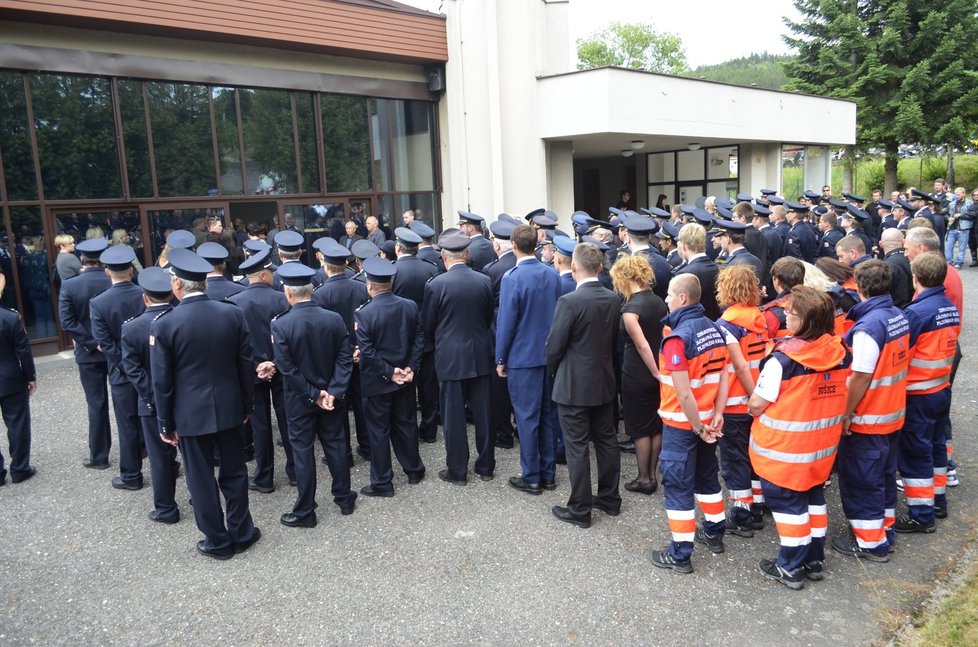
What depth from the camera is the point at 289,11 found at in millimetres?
12883

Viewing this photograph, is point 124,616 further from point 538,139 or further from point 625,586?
point 538,139

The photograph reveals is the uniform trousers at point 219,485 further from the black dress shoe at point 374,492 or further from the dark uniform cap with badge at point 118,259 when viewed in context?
the dark uniform cap with badge at point 118,259

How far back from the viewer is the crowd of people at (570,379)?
4.13 meters

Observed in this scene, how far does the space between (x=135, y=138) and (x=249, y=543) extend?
31.6 ft

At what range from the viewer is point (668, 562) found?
4.31 m

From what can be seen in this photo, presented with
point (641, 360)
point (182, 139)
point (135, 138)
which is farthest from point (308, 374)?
point (182, 139)

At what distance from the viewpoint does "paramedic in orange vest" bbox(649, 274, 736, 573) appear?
13.5ft

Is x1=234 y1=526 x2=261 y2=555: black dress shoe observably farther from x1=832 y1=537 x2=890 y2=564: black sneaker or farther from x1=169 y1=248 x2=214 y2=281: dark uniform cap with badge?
x1=832 y1=537 x2=890 y2=564: black sneaker

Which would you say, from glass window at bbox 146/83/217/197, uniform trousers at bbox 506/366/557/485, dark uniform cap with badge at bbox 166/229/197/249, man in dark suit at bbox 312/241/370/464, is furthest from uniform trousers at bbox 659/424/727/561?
glass window at bbox 146/83/217/197

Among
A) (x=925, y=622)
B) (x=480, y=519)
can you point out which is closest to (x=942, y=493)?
(x=925, y=622)

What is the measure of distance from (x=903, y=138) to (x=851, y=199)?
20138mm

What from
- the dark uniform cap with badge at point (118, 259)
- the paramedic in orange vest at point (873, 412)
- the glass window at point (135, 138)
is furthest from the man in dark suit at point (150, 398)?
the glass window at point (135, 138)

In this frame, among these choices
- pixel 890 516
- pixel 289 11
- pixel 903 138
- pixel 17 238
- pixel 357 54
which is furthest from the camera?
pixel 903 138

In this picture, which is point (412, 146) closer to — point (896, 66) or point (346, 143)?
point (346, 143)
